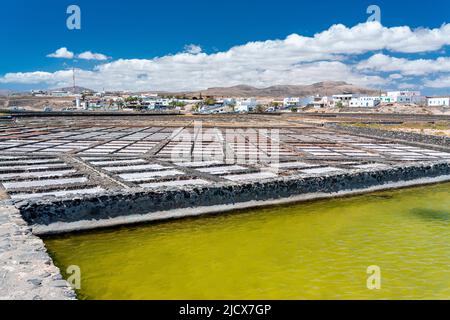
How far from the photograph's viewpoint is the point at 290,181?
9.83 metres

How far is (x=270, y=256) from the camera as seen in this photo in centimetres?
629

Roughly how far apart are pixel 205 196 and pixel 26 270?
458cm

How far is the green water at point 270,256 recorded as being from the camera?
203 inches

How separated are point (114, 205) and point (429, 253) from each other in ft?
17.4

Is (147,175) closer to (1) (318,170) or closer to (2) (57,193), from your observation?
(2) (57,193)

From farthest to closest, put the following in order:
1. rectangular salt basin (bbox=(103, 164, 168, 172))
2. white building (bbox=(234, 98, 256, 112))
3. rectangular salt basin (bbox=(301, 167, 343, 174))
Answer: white building (bbox=(234, 98, 256, 112)) → rectangular salt basin (bbox=(301, 167, 343, 174)) → rectangular salt basin (bbox=(103, 164, 168, 172))

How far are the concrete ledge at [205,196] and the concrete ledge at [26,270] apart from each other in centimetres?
122

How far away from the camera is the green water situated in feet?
16.9

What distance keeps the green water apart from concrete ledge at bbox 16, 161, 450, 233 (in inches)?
13.8

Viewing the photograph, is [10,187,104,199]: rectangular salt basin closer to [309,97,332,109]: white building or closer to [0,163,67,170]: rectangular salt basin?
[0,163,67,170]: rectangular salt basin

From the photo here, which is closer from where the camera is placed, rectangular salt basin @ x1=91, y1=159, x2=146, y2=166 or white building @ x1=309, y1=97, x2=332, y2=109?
rectangular salt basin @ x1=91, y1=159, x2=146, y2=166

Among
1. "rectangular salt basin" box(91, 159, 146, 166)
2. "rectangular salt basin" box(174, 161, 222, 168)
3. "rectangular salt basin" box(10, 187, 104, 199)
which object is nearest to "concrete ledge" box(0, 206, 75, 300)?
"rectangular salt basin" box(10, 187, 104, 199)

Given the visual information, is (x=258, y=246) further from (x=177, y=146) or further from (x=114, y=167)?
(x=177, y=146)

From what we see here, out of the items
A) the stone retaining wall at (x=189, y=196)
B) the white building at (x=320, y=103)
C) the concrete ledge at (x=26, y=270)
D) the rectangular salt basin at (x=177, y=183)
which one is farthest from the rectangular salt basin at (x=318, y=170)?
the white building at (x=320, y=103)
